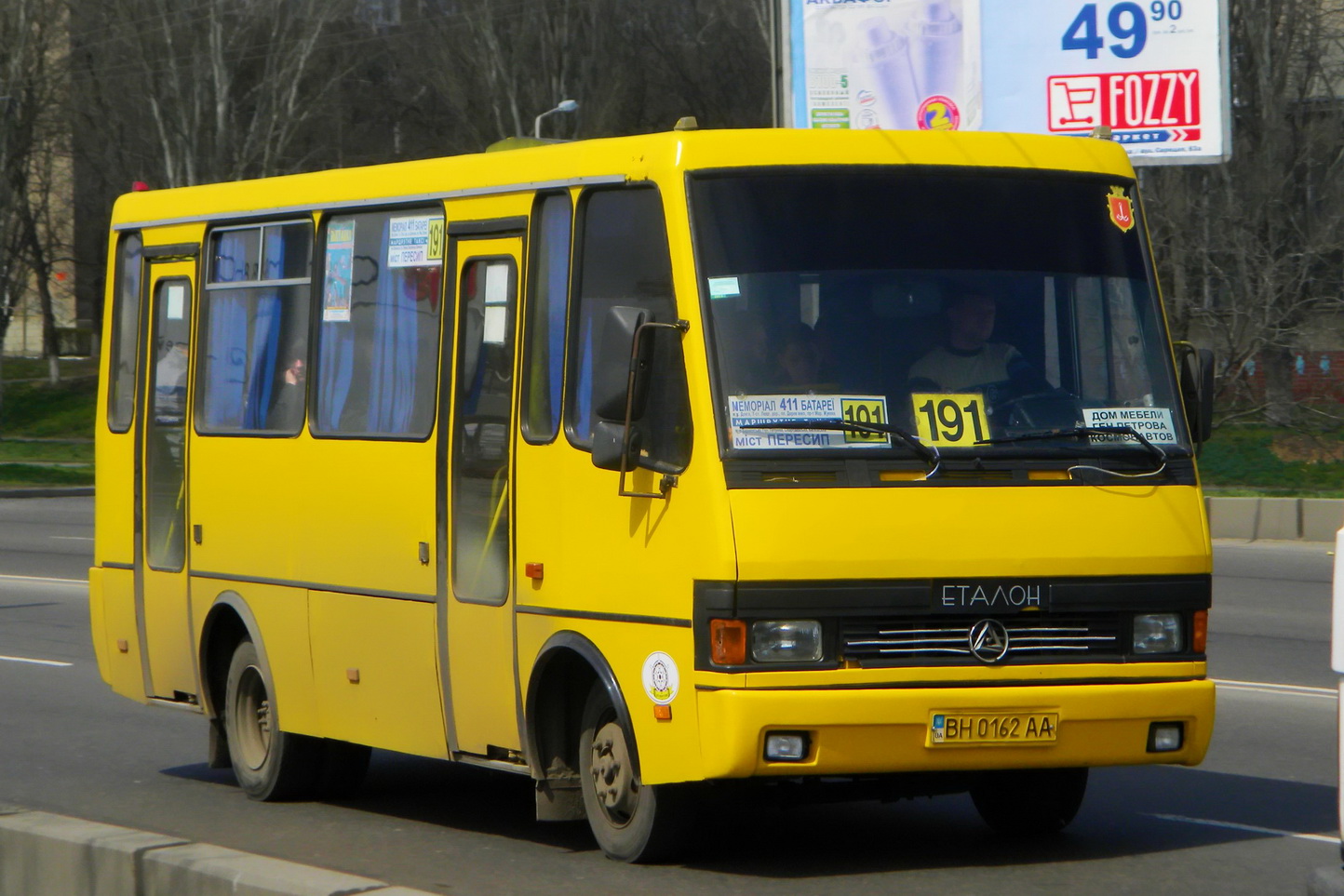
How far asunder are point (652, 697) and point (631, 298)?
1.37 metres

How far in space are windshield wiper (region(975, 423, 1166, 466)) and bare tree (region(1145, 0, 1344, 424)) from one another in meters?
25.0

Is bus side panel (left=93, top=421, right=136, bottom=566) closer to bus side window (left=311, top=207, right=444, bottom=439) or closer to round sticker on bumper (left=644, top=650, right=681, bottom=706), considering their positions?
bus side window (left=311, top=207, right=444, bottom=439)

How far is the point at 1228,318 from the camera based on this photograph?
33.1 metres

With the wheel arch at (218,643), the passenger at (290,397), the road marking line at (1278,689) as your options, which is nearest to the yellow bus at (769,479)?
the passenger at (290,397)

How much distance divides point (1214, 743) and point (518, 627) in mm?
4106

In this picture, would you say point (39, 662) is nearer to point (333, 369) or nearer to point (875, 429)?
point (333, 369)

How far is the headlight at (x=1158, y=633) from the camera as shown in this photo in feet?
21.9

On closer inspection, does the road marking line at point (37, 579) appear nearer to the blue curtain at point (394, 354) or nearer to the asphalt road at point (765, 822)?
the asphalt road at point (765, 822)

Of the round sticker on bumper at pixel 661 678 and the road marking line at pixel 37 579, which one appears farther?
the road marking line at pixel 37 579

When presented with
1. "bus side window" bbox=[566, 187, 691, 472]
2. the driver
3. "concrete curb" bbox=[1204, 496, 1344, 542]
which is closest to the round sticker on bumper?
"bus side window" bbox=[566, 187, 691, 472]

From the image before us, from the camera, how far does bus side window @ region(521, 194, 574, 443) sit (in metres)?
7.24

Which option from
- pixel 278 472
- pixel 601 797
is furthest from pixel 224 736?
pixel 601 797

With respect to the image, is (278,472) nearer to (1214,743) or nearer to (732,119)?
(1214,743)

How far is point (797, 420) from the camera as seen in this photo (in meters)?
6.48
